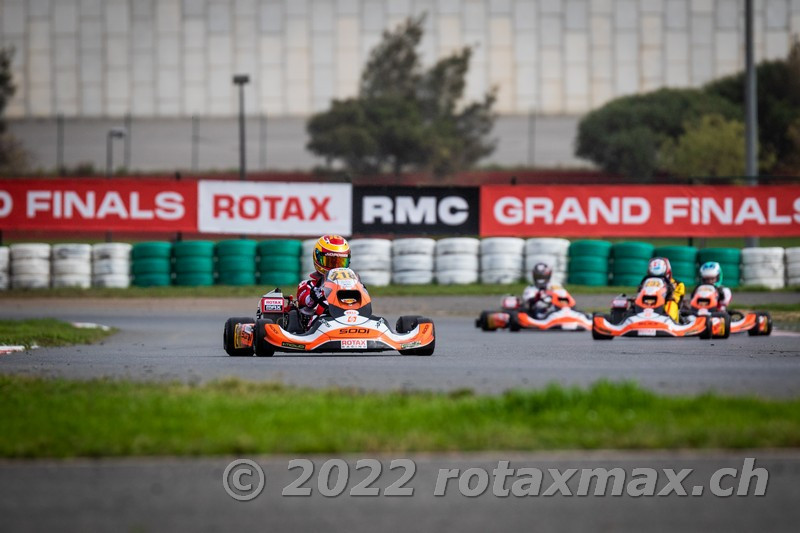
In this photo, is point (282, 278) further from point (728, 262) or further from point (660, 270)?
point (660, 270)

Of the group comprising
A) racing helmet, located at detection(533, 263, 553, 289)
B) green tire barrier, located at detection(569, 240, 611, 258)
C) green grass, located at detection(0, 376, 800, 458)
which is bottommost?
green grass, located at detection(0, 376, 800, 458)

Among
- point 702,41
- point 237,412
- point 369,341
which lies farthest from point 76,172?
point 237,412

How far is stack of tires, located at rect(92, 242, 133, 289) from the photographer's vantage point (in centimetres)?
2705

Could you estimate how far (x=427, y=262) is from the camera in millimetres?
27094

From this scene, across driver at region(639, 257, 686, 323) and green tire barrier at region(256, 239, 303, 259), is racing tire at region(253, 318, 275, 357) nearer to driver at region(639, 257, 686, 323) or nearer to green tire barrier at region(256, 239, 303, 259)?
driver at region(639, 257, 686, 323)

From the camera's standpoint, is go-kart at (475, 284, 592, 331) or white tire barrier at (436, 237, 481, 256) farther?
white tire barrier at (436, 237, 481, 256)

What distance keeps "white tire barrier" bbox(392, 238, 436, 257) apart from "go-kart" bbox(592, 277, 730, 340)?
9.86 metres

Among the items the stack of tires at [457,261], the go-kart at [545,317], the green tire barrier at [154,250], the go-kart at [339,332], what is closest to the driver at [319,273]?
the go-kart at [339,332]

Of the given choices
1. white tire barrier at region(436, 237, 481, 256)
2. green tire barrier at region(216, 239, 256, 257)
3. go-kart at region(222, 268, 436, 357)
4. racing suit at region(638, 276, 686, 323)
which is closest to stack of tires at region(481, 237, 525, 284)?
white tire barrier at region(436, 237, 481, 256)

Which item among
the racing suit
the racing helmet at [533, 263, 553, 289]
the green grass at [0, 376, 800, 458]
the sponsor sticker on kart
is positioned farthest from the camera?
the racing helmet at [533, 263, 553, 289]

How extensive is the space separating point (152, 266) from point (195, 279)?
0.89 meters

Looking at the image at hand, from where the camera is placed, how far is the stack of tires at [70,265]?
27062mm

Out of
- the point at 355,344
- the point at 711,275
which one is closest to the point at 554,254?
the point at 711,275

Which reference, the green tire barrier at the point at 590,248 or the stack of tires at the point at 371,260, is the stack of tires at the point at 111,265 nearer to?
the stack of tires at the point at 371,260
